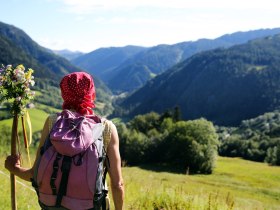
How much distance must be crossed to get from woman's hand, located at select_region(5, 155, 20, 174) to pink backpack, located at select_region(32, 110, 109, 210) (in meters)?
0.58

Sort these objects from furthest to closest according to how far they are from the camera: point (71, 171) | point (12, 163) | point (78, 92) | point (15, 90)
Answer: point (15, 90)
point (12, 163)
point (78, 92)
point (71, 171)

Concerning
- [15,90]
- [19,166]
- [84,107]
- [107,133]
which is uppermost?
[15,90]

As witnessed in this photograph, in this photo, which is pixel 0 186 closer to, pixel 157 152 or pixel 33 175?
pixel 33 175

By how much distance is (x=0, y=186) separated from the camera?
1013 cm

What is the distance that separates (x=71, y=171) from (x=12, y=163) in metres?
1.02

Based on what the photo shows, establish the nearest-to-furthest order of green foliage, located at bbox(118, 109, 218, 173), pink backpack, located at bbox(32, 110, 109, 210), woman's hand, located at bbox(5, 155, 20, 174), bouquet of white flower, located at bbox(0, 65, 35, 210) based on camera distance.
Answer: pink backpack, located at bbox(32, 110, 109, 210), woman's hand, located at bbox(5, 155, 20, 174), bouquet of white flower, located at bbox(0, 65, 35, 210), green foliage, located at bbox(118, 109, 218, 173)

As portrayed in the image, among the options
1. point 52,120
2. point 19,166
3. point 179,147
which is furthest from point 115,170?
point 179,147

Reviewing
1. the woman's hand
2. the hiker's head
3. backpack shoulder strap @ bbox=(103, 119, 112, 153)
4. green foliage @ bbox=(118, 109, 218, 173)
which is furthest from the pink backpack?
green foliage @ bbox=(118, 109, 218, 173)

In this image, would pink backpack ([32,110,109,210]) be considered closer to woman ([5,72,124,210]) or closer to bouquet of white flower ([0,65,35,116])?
woman ([5,72,124,210])

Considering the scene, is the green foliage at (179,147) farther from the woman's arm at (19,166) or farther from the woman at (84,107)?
the woman at (84,107)

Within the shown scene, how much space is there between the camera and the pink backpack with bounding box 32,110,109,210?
4.26 metres

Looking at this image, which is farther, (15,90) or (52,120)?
(15,90)

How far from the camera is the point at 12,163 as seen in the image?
4.91 meters

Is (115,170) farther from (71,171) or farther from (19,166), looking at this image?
(19,166)
